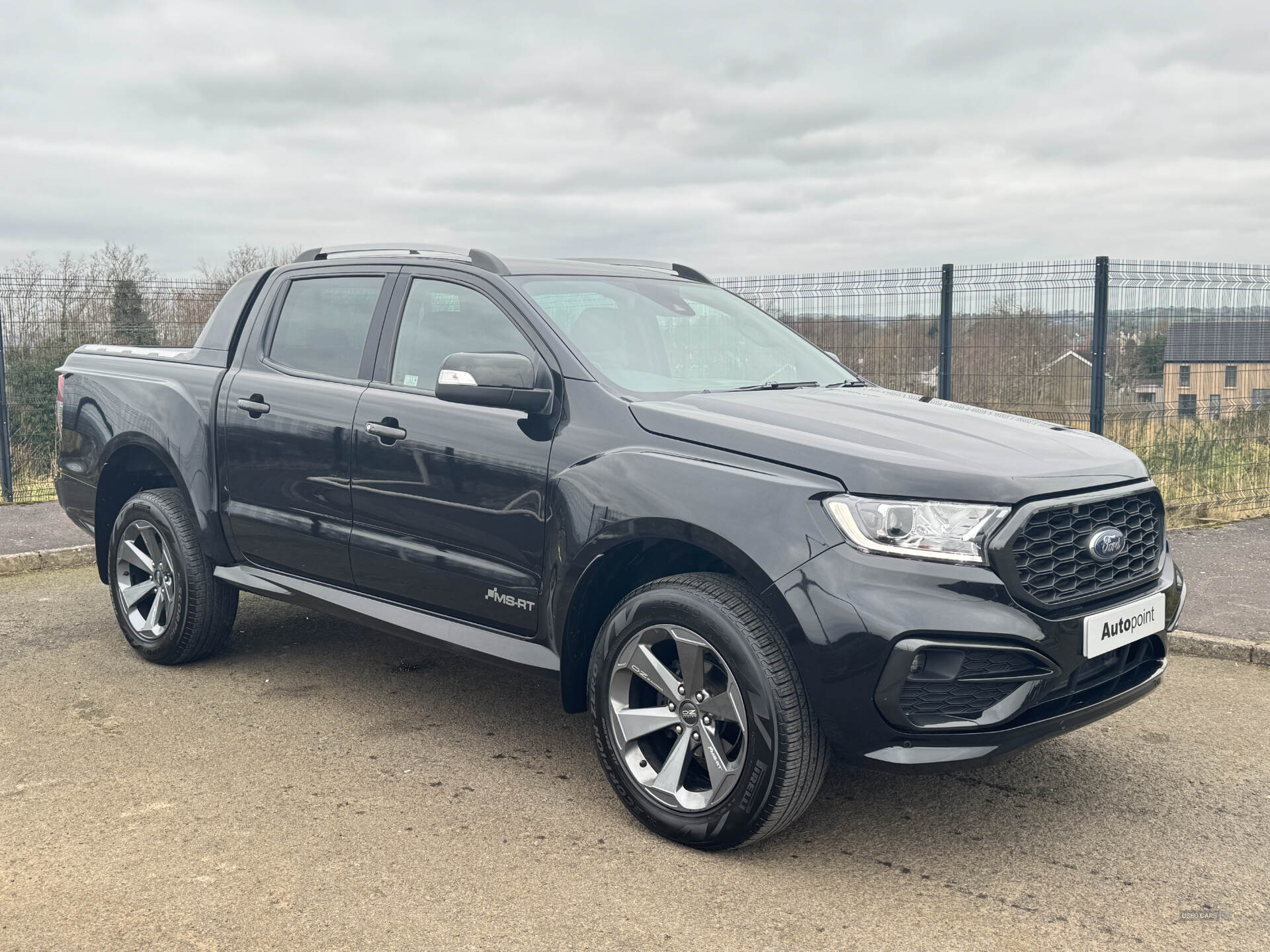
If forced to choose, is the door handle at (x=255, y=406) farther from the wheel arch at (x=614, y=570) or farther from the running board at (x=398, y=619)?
the wheel arch at (x=614, y=570)

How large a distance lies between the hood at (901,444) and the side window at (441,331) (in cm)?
79

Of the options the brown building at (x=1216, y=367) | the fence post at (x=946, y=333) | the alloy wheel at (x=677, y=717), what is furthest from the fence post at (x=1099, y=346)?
the alloy wheel at (x=677, y=717)

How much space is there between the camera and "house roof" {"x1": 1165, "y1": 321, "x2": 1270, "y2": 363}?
995 cm

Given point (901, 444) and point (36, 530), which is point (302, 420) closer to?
point (901, 444)

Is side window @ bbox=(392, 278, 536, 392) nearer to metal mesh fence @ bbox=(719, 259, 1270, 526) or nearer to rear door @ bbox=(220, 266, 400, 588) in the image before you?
rear door @ bbox=(220, 266, 400, 588)

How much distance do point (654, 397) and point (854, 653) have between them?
123 centimetres

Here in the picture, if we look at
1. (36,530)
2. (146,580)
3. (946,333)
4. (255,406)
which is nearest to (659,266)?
(255,406)

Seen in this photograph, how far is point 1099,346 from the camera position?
9664 millimetres

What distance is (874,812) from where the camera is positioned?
12.8ft

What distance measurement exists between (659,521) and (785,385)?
3.92 ft

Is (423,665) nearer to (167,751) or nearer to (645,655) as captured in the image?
(167,751)

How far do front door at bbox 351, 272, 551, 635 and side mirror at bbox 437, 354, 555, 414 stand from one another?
10 centimetres

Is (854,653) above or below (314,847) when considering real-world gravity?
above

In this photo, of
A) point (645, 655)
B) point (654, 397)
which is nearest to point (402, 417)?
point (654, 397)
